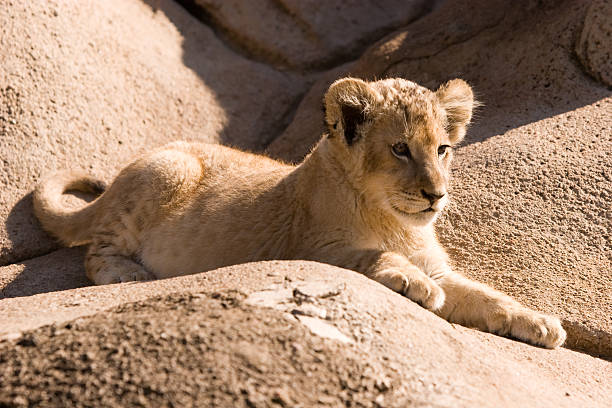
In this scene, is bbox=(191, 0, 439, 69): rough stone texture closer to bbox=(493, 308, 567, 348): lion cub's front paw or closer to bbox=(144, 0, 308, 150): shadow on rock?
bbox=(144, 0, 308, 150): shadow on rock

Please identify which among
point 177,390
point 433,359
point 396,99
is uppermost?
point 396,99

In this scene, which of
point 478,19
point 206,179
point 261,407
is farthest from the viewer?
point 478,19

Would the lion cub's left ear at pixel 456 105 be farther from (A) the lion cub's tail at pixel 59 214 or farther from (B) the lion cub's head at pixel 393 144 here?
(A) the lion cub's tail at pixel 59 214

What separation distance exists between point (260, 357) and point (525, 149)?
4174 mm

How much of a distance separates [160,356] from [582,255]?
147 inches

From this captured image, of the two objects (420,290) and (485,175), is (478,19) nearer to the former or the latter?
(485,175)

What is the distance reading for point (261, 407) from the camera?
299 cm

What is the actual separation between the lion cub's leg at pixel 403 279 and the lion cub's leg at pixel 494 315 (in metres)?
0.50

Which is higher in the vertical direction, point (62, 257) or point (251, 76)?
point (251, 76)

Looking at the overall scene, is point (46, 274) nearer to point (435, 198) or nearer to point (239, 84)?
point (435, 198)

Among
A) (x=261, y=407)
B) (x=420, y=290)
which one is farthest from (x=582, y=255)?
(x=261, y=407)

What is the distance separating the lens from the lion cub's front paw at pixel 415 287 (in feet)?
14.2

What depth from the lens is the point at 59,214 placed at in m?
6.62

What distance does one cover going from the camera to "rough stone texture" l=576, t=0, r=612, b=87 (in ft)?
23.8
